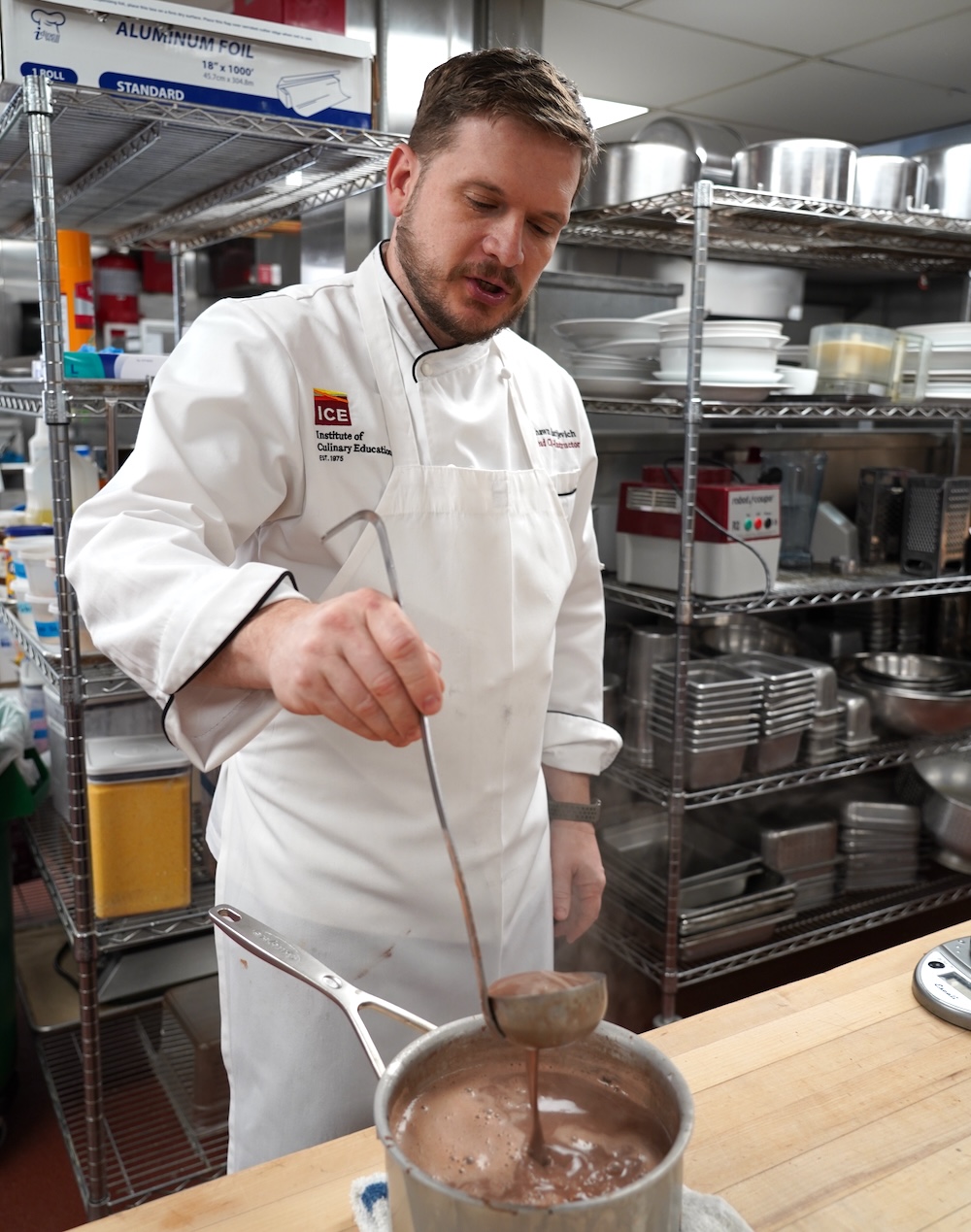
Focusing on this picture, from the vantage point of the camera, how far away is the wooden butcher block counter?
0.80 m

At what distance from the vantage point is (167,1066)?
232 centimetres

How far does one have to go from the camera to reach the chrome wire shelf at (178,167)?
179 centimetres

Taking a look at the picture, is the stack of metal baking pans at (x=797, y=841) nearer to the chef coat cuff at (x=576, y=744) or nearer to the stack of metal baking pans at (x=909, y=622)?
the stack of metal baking pans at (x=909, y=622)

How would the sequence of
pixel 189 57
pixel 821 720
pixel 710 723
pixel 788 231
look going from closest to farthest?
1. pixel 189 57
2. pixel 710 723
3. pixel 821 720
4. pixel 788 231

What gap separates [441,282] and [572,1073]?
940mm

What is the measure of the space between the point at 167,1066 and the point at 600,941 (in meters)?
1.10

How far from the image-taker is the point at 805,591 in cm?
261

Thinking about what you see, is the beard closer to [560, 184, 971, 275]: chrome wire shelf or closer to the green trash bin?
[560, 184, 971, 275]: chrome wire shelf

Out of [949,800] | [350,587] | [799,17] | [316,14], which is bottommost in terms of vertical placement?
[949,800]

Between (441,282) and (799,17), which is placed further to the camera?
(799,17)

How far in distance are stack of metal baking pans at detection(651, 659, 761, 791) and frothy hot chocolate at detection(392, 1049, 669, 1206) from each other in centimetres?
184

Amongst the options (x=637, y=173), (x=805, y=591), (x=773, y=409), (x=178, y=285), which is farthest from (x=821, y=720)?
(x=178, y=285)

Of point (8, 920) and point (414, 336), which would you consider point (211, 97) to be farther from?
point (8, 920)

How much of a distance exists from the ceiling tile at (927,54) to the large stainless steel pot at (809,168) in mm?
880
